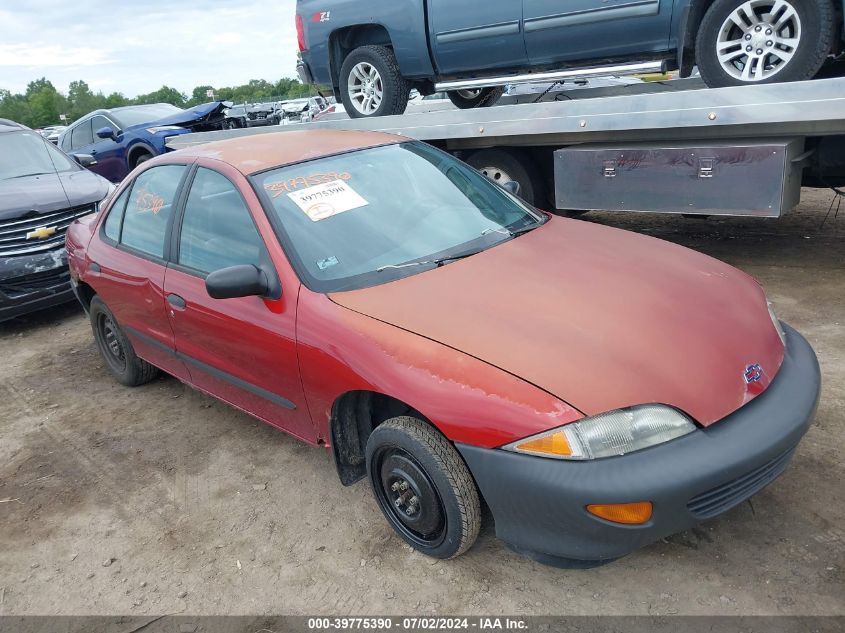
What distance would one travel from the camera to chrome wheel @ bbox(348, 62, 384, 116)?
664 cm

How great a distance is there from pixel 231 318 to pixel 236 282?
1.19ft

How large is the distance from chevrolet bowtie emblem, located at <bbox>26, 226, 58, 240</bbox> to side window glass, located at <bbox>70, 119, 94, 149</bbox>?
6.33 metres

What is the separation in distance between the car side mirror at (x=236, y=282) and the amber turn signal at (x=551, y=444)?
1.32 meters

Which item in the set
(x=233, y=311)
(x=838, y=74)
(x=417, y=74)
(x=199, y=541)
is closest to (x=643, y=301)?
(x=233, y=311)

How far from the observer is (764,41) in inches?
174

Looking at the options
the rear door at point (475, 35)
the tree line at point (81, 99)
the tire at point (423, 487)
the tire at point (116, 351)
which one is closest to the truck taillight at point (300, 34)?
the rear door at point (475, 35)

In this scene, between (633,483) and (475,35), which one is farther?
(475,35)

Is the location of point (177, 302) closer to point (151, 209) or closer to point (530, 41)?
point (151, 209)

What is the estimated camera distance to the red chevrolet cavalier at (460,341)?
210cm

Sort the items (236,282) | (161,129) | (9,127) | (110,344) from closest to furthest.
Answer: (236,282) → (110,344) → (9,127) → (161,129)

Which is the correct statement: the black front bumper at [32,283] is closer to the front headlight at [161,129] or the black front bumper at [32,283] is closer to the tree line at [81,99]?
the front headlight at [161,129]

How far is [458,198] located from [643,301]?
1174 mm

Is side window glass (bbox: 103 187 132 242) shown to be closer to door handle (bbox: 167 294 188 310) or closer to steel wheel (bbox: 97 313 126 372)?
steel wheel (bbox: 97 313 126 372)

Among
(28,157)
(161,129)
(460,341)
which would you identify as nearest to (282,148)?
(460,341)
